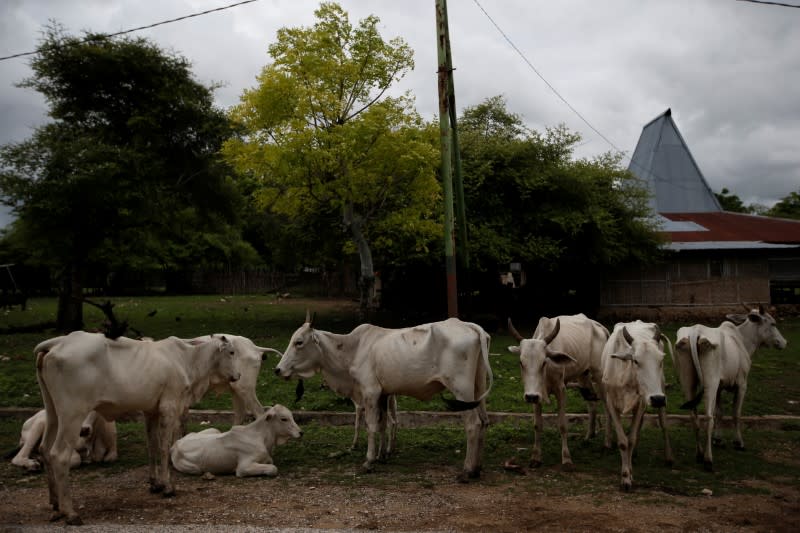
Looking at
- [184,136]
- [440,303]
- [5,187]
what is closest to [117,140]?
[184,136]

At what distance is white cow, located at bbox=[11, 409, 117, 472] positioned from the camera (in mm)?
8117

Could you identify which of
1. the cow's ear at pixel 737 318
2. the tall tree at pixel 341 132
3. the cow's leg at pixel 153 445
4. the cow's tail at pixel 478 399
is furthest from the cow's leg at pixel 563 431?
the tall tree at pixel 341 132

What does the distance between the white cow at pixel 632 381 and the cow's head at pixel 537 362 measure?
60 centimetres

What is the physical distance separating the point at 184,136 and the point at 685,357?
17.7 metres

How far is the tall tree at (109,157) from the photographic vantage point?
18672 mm

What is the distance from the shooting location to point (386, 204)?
1972 cm

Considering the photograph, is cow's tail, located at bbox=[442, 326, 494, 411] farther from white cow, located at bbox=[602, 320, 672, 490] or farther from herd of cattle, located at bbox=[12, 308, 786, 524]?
white cow, located at bbox=[602, 320, 672, 490]

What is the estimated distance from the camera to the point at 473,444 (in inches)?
308

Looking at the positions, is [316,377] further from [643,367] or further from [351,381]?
[643,367]

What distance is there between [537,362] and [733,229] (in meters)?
22.9

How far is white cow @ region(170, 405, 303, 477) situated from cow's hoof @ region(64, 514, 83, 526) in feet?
6.43

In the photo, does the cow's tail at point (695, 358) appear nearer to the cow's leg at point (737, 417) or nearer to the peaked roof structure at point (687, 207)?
the cow's leg at point (737, 417)

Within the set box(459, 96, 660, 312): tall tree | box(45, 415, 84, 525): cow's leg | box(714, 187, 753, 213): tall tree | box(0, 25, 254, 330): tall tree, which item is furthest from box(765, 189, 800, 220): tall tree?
box(45, 415, 84, 525): cow's leg

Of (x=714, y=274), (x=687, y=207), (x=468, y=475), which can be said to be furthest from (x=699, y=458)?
(x=687, y=207)
